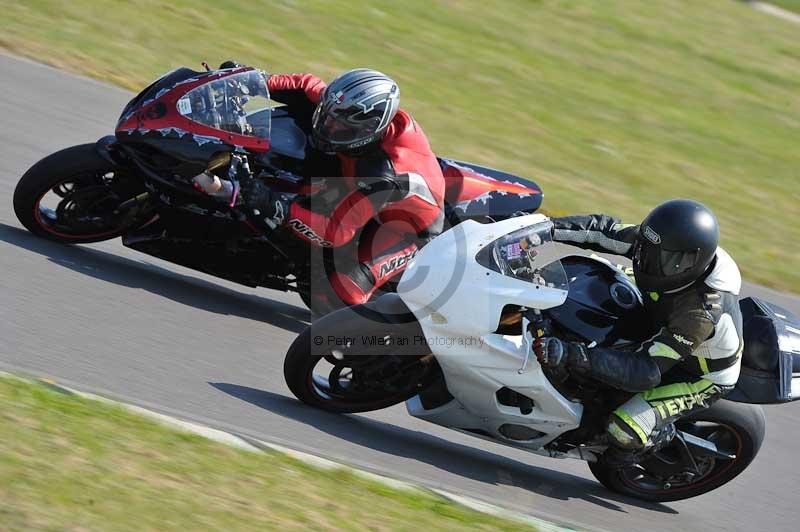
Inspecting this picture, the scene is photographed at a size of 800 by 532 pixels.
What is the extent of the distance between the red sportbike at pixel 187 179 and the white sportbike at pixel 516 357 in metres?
1.14

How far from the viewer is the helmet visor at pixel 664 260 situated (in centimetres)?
464

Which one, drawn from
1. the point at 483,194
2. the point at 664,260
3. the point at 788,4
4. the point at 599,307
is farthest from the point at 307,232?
the point at 788,4

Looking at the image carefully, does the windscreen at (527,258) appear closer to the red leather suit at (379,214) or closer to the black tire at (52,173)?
the red leather suit at (379,214)

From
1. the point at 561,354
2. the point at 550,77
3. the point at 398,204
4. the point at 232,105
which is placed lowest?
the point at 561,354

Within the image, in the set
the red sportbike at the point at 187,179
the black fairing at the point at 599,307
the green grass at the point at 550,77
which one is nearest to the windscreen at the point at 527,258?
the black fairing at the point at 599,307

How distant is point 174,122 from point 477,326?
2.10 m

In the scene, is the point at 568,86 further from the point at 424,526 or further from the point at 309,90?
the point at 424,526

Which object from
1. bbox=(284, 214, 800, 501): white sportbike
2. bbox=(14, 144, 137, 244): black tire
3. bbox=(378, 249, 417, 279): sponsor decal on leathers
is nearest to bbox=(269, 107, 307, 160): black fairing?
bbox=(378, 249, 417, 279): sponsor decal on leathers

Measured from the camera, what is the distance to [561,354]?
4.72 meters

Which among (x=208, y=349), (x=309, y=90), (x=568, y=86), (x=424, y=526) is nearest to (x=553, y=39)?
(x=568, y=86)

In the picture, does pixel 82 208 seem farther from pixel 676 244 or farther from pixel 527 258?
pixel 676 244

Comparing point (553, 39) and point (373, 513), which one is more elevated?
point (553, 39)

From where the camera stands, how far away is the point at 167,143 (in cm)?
569

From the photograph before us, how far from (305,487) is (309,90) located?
279 centimetres
